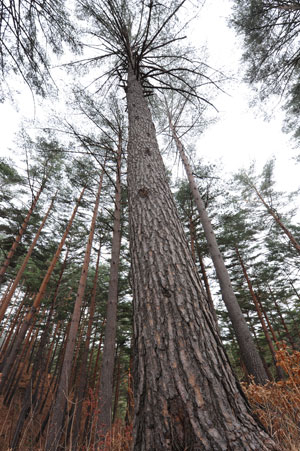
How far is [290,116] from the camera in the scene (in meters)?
8.40

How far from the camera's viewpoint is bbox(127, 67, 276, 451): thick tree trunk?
34.1 inches

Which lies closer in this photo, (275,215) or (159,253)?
(159,253)

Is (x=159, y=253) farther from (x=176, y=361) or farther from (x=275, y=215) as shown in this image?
(x=275, y=215)

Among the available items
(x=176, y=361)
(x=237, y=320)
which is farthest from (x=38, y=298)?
(x=176, y=361)

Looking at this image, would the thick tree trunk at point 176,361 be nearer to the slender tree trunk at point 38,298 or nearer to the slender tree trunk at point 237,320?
the slender tree trunk at point 237,320

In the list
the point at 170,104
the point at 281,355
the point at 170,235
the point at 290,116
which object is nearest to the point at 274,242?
the point at 290,116

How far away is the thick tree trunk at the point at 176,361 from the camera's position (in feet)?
2.84

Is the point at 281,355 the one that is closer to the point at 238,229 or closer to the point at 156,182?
the point at 156,182

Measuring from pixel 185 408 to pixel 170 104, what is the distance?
1161 cm

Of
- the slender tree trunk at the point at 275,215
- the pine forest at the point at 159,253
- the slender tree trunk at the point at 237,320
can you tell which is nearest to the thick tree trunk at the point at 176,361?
the pine forest at the point at 159,253

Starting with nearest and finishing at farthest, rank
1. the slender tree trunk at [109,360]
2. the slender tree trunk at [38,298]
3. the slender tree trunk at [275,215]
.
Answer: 1. the slender tree trunk at [109,360]
2. the slender tree trunk at [38,298]
3. the slender tree trunk at [275,215]

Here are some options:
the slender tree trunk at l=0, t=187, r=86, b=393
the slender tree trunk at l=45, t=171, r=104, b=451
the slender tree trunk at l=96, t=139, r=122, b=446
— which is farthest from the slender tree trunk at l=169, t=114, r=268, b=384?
the slender tree trunk at l=0, t=187, r=86, b=393

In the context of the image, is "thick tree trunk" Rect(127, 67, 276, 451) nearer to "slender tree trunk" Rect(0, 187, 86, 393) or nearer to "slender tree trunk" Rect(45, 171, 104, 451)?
"slender tree trunk" Rect(45, 171, 104, 451)

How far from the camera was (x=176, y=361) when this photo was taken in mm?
1074
